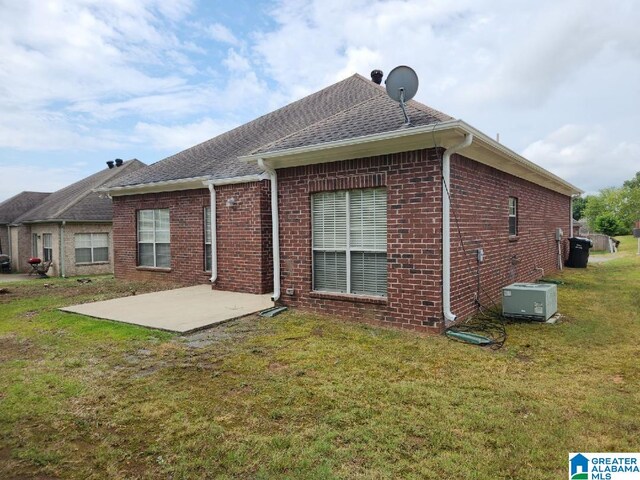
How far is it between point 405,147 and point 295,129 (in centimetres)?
608

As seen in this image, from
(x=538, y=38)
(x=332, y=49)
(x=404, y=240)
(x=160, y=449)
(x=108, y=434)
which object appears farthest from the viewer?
(x=332, y=49)

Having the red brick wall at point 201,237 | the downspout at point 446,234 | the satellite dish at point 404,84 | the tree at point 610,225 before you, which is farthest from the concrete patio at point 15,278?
the tree at point 610,225

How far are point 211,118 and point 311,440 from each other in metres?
16.8

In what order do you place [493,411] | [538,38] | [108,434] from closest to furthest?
1. [108,434]
2. [493,411]
3. [538,38]

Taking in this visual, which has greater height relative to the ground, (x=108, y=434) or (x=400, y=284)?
(x=400, y=284)

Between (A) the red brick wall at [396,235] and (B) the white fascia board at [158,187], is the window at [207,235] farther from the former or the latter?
(B) the white fascia board at [158,187]

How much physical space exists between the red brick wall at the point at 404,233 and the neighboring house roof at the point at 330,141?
26 cm

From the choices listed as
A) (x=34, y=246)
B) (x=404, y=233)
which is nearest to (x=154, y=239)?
(x=404, y=233)

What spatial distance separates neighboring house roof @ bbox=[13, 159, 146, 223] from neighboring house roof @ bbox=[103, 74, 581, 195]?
6.22 metres

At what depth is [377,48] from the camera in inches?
482

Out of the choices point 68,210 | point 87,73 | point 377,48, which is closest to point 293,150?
point 377,48

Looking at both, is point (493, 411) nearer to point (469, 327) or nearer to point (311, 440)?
point (311, 440)

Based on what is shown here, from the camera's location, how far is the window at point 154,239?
477 inches

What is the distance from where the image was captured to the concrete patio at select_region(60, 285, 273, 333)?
6727mm
